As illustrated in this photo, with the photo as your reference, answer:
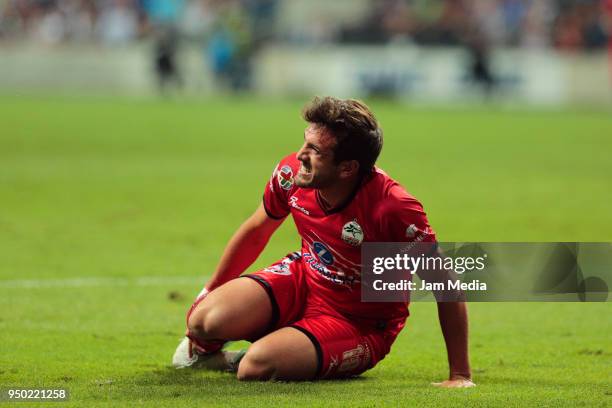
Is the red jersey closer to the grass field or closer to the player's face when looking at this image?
the player's face

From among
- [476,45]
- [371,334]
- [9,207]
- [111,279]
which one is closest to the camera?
[371,334]

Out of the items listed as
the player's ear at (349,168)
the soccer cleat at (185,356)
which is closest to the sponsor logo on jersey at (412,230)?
the player's ear at (349,168)

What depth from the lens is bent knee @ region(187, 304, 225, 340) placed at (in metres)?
5.73

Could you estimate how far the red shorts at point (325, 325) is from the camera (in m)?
5.59

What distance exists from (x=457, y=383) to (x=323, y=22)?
3111 cm

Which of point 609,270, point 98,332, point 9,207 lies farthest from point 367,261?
point 9,207

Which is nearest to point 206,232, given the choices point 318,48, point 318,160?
point 318,160

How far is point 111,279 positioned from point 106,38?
2929 centimetres

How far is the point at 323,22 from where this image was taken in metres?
35.9

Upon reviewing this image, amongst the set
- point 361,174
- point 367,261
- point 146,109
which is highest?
point 146,109

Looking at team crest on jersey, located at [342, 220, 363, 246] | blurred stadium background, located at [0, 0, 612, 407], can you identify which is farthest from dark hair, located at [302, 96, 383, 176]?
blurred stadium background, located at [0, 0, 612, 407]

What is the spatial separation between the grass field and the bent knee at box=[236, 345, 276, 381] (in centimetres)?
7

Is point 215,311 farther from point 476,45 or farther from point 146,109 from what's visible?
point 476,45

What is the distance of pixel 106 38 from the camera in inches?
1459
